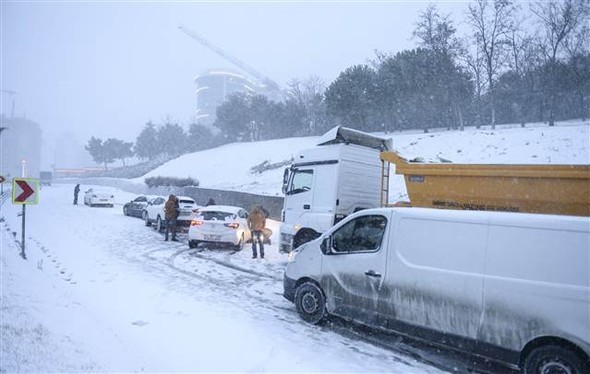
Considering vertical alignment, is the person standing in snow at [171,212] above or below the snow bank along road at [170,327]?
above

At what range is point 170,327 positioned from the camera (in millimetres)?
5918

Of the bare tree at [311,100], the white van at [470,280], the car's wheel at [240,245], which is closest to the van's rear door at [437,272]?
the white van at [470,280]

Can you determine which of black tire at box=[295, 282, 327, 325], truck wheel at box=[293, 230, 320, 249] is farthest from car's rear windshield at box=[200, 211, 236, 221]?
black tire at box=[295, 282, 327, 325]

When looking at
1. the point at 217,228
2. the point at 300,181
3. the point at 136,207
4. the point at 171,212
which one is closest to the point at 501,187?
the point at 300,181

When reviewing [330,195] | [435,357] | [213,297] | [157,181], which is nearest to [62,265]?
[213,297]

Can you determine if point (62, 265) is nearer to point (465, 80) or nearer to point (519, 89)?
point (465, 80)

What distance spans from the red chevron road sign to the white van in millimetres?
8711

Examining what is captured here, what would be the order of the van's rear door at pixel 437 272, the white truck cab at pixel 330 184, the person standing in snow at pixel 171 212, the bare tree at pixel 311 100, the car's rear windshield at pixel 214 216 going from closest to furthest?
the van's rear door at pixel 437 272
the white truck cab at pixel 330 184
the car's rear windshield at pixel 214 216
the person standing in snow at pixel 171 212
the bare tree at pixel 311 100

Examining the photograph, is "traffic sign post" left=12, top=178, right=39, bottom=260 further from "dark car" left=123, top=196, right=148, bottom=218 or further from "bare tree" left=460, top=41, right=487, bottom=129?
"bare tree" left=460, top=41, right=487, bottom=129

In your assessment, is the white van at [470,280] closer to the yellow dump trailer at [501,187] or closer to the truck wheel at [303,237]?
the yellow dump trailer at [501,187]

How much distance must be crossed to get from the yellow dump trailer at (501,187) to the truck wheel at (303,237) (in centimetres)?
314

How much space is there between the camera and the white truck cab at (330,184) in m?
10.1

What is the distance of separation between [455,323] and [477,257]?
90cm

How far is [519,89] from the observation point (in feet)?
118
